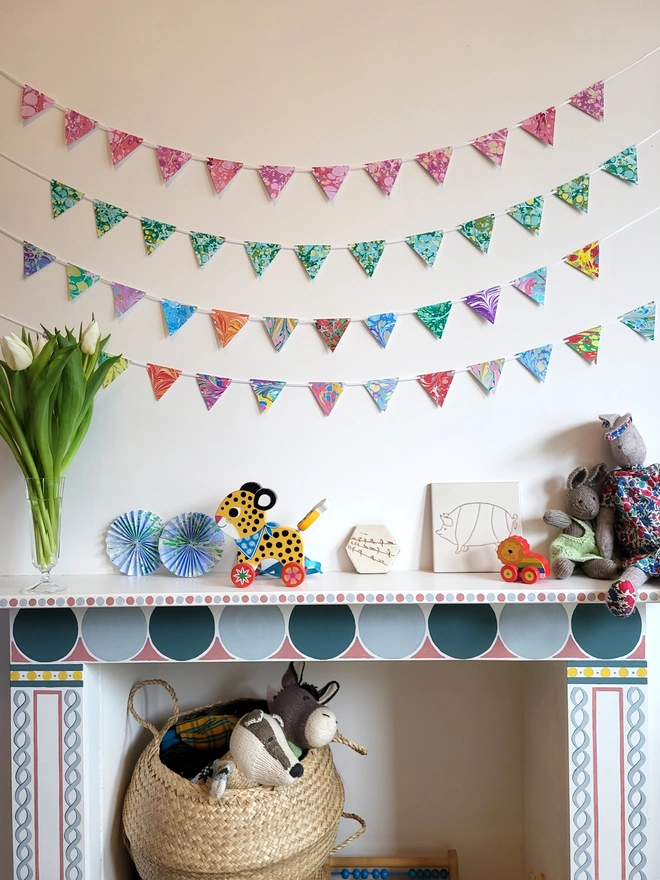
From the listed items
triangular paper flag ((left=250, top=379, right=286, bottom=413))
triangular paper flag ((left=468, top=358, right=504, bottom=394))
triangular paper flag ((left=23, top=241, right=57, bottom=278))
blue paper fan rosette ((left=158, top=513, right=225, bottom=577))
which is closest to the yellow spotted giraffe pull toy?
blue paper fan rosette ((left=158, top=513, right=225, bottom=577))

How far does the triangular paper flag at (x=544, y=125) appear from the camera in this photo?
150 cm

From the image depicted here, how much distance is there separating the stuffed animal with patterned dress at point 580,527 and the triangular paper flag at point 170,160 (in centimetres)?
108

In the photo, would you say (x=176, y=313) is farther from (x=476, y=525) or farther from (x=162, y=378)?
(x=476, y=525)

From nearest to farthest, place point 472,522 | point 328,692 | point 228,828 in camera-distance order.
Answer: point 228,828, point 472,522, point 328,692

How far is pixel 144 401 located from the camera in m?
1.56

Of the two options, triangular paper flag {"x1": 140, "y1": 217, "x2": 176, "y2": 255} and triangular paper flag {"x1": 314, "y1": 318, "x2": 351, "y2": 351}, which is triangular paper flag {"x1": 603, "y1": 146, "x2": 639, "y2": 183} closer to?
triangular paper flag {"x1": 314, "y1": 318, "x2": 351, "y2": 351}

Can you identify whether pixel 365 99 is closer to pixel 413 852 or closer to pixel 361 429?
pixel 361 429

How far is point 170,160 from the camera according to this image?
1550 millimetres

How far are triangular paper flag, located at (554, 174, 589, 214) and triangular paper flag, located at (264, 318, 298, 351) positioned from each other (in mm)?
638

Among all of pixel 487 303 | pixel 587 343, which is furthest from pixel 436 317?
pixel 587 343

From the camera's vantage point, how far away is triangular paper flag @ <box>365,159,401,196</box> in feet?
5.00

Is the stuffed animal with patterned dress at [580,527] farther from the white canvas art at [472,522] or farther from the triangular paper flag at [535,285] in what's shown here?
the triangular paper flag at [535,285]

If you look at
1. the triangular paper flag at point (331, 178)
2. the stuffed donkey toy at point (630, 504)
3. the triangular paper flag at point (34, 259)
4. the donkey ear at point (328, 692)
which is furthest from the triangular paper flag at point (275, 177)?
the donkey ear at point (328, 692)

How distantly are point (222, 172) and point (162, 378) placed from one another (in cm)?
47
